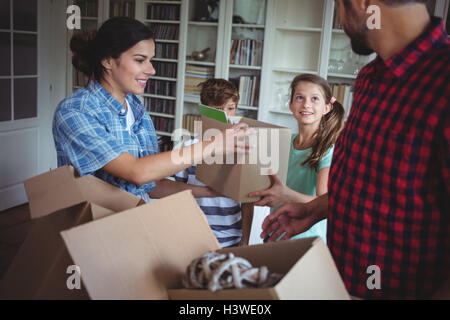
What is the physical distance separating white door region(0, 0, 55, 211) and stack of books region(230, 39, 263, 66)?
5.85 feet

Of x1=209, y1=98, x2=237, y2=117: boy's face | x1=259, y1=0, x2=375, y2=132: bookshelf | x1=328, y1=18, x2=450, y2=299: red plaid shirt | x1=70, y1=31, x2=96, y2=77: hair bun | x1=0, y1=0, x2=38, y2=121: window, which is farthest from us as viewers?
x1=259, y1=0, x2=375, y2=132: bookshelf

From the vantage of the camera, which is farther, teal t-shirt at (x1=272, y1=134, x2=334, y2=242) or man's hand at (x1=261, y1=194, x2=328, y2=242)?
teal t-shirt at (x1=272, y1=134, x2=334, y2=242)

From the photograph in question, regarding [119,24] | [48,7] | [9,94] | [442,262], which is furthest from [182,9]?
[442,262]

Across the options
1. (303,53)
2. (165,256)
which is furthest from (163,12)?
(165,256)

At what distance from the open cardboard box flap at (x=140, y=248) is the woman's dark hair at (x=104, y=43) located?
0.94 meters

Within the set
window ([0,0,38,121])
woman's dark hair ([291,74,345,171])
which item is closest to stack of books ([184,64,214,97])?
window ([0,0,38,121])

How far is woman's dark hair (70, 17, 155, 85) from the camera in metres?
1.62

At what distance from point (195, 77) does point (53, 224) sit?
12.2 feet

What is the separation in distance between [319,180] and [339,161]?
77 cm

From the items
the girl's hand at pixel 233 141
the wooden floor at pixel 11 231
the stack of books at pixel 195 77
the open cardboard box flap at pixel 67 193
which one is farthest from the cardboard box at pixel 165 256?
the stack of books at pixel 195 77

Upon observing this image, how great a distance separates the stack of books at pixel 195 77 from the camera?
4430mm

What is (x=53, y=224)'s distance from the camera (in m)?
0.89

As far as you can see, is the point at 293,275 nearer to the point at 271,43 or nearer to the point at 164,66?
the point at 271,43

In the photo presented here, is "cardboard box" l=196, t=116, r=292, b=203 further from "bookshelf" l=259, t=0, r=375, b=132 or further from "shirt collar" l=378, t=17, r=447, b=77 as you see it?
"bookshelf" l=259, t=0, r=375, b=132
